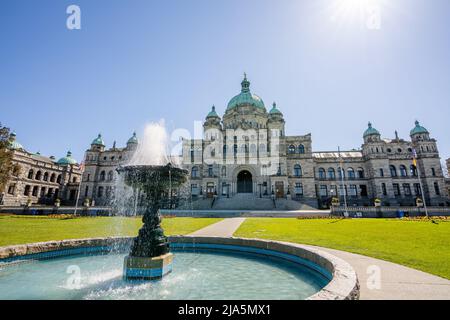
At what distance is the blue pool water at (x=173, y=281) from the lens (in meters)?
4.76

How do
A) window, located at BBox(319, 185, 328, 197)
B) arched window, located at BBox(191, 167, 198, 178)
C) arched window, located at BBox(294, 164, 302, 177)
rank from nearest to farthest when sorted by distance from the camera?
arched window, located at BBox(294, 164, 302, 177)
arched window, located at BBox(191, 167, 198, 178)
window, located at BBox(319, 185, 328, 197)

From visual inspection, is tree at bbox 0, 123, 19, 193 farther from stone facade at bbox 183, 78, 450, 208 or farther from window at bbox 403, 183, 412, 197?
window at bbox 403, 183, 412, 197

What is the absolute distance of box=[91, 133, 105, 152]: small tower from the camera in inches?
2327

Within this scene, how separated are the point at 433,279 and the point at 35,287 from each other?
8.41 meters

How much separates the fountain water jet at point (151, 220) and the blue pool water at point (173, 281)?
0.33m

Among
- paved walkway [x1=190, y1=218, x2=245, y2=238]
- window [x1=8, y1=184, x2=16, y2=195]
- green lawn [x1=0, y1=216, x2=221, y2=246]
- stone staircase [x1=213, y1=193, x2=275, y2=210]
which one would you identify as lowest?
green lawn [x1=0, y1=216, x2=221, y2=246]

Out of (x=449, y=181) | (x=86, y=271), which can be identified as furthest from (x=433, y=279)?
(x=449, y=181)

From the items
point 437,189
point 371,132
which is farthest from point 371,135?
point 437,189

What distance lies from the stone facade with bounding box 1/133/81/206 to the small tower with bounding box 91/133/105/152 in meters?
7.19

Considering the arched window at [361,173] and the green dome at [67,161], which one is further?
Result: the green dome at [67,161]

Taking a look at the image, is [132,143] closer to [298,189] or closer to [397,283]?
[298,189]

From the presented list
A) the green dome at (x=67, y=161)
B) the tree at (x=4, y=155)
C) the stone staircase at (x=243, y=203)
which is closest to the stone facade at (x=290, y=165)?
the stone staircase at (x=243, y=203)

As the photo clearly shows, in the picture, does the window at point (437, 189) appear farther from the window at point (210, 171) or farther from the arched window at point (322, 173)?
the window at point (210, 171)

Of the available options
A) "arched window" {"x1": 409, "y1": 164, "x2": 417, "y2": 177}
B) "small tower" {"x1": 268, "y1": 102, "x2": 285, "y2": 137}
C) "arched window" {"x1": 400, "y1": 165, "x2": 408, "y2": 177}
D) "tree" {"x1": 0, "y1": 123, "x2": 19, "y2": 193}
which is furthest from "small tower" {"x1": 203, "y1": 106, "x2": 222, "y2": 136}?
"arched window" {"x1": 409, "y1": 164, "x2": 417, "y2": 177}
